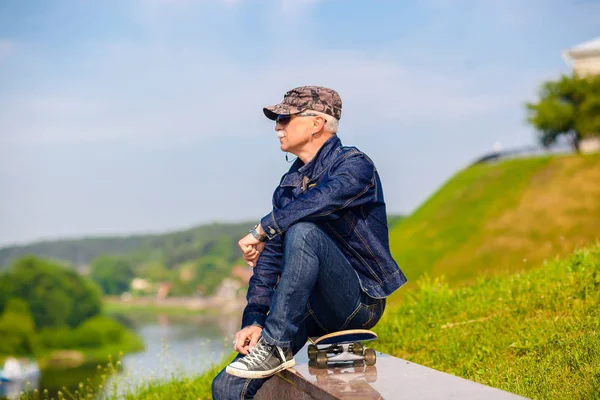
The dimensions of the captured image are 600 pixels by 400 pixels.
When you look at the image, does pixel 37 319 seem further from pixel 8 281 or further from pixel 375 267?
pixel 375 267

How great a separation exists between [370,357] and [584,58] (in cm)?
5343

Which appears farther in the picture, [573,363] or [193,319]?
[193,319]

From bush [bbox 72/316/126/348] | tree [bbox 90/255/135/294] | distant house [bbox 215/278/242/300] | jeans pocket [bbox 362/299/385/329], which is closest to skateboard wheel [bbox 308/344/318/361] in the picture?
jeans pocket [bbox 362/299/385/329]

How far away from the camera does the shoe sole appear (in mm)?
3892

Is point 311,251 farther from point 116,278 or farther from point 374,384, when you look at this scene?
point 116,278

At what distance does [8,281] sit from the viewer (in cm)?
11919

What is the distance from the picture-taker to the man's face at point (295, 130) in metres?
4.32

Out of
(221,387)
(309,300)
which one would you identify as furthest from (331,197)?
(221,387)

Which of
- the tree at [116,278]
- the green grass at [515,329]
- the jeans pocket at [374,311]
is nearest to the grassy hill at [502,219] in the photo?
the green grass at [515,329]

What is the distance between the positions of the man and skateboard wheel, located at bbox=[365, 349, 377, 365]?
0.22 meters

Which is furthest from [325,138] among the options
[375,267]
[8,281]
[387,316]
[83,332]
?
[8,281]

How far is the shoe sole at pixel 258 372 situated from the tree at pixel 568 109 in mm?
43340

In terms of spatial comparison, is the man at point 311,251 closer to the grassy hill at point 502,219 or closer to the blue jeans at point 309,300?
the blue jeans at point 309,300

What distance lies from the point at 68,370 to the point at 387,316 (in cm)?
9666
